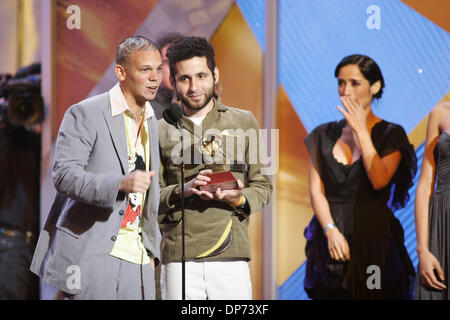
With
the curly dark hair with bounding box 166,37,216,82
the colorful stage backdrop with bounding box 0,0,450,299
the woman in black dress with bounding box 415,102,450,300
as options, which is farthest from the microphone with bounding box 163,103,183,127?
the woman in black dress with bounding box 415,102,450,300

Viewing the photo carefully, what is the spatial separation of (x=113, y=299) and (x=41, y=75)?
1704 mm

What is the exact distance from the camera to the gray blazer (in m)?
2.58

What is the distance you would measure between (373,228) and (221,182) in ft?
3.79

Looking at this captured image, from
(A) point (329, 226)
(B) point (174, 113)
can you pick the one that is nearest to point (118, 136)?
(B) point (174, 113)

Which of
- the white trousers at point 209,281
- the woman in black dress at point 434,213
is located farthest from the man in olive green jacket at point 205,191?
the woman in black dress at point 434,213

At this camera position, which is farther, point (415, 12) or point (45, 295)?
point (45, 295)

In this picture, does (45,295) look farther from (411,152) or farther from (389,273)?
(411,152)

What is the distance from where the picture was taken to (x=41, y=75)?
3.66m

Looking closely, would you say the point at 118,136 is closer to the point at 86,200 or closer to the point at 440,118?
the point at 86,200

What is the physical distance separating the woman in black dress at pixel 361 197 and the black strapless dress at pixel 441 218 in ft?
0.49

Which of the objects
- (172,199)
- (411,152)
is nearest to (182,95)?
(172,199)

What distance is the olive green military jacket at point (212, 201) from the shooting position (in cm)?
287

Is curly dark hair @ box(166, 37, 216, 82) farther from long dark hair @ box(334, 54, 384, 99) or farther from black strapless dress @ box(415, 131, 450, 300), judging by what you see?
black strapless dress @ box(415, 131, 450, 300)

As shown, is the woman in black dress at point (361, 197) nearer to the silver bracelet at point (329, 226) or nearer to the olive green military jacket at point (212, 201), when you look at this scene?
the silver bracelet at point (329, 226)
